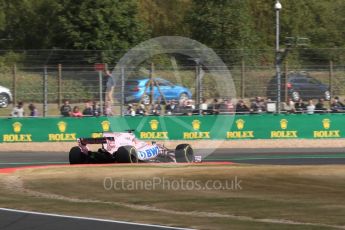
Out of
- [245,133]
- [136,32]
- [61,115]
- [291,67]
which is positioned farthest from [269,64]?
[136,32]

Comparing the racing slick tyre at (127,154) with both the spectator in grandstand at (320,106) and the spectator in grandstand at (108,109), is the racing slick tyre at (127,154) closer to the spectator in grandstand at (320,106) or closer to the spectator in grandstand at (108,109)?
the spectator in grandstand at (108,109)

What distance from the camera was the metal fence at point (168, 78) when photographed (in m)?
30.9

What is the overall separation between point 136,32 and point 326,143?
1901 centimetres

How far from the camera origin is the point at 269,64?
109ft

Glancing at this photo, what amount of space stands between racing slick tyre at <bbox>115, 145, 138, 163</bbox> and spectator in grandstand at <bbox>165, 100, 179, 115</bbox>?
9.91 meters

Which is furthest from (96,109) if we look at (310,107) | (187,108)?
(310,107)

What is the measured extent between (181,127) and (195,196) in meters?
15.5

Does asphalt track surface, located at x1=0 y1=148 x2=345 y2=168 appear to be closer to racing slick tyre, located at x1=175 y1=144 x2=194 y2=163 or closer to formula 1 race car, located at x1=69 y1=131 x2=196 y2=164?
formula 1 race car, located at x1=69 y1=131 x2=196 y2=164

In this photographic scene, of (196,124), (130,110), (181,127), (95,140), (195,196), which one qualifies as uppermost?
(130,110)

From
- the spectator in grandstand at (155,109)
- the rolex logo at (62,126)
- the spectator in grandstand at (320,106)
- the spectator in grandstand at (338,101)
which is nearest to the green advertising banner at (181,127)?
the rolex logo at (62,126)

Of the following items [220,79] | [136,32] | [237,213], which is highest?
[136,32]

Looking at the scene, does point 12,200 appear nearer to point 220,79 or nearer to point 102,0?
point 220,79

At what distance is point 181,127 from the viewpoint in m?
30.7

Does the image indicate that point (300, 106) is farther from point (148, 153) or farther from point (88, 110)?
point (148, 153)
